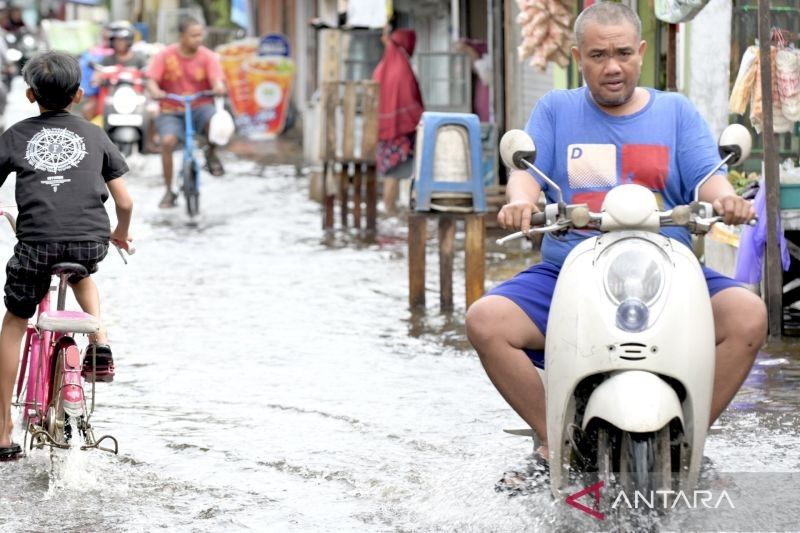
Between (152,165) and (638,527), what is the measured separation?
19.5 metres

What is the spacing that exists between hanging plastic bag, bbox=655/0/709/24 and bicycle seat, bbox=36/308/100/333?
4649 millimetres

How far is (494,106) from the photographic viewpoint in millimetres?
16875

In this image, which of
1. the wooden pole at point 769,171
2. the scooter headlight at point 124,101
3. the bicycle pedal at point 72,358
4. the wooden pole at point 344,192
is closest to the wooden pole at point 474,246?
the wooden pole at point 769,171

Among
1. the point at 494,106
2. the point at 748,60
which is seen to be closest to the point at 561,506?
the point at 748,60

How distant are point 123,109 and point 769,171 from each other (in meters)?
11.4

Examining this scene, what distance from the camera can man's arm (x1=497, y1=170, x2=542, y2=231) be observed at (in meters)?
5.04

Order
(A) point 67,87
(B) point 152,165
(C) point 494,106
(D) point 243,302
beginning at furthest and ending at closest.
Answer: (B) point 152,165, (C) point 494,106, (D) point 243,302, (A) point 67,87

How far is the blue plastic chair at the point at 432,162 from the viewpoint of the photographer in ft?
32.3

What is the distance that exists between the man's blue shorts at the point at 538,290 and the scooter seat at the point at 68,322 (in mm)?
1495

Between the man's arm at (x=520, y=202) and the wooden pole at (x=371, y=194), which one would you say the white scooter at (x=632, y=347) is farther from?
the wooden pole at (x=371, y=194)

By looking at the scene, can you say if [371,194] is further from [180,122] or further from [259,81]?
[259,81]

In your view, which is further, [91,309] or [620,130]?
[91,309]

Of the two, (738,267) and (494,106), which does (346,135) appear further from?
(738,267)

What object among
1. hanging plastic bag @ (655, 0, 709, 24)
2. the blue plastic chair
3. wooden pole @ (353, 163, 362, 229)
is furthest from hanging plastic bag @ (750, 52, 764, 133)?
wooden pole @ (353, 163, 362, 229)
